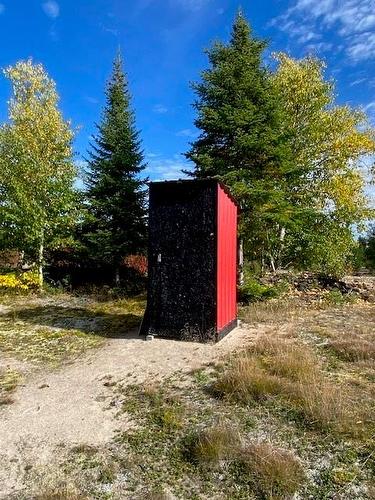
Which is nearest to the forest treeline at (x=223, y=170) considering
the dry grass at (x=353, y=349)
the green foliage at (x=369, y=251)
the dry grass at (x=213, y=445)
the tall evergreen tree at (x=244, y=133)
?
Result: the tall evergreen tree at (x=244, y=133)

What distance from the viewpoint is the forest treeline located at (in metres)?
13.3

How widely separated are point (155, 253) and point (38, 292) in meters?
8.42

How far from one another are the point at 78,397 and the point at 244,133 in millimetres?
10216

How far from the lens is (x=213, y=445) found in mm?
4191

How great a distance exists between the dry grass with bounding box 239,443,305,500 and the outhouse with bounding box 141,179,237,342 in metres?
4.17

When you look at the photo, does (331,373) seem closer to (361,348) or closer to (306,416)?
(361,348)

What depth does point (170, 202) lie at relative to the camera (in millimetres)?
8672

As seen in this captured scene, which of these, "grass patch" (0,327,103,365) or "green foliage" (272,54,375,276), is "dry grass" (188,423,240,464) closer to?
"grass patch" (0,327,103,365)

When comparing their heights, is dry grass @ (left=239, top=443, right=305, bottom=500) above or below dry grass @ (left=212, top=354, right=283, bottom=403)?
below

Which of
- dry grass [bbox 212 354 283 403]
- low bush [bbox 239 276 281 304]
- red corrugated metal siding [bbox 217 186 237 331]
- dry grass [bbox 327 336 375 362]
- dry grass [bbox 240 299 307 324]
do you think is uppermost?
red corrugated metal siding [bbox 217 186 237 331]

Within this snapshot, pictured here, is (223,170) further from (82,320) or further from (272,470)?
(272,470)

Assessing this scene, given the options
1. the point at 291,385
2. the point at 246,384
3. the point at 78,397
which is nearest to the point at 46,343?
the point at 78,397

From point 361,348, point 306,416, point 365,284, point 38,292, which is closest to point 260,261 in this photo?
point 365,284

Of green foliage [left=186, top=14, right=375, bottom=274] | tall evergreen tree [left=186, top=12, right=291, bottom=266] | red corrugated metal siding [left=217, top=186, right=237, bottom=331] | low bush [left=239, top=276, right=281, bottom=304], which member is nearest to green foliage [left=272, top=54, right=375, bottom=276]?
green foliage [left=186, top=14, right=375, bottom=274]
